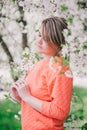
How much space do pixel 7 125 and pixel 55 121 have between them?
2.71ft

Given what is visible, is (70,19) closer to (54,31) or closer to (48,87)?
(54,31)

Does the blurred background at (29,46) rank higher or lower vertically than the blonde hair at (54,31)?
lower

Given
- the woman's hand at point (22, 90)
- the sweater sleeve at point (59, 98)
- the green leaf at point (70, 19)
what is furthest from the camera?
the green leaf at point (70, 19)

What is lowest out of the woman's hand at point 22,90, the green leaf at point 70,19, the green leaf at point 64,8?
the woman's hand at point 22,90

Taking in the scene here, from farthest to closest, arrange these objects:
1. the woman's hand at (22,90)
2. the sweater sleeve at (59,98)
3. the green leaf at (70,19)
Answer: the green leaf at (70,19)
the woman's hand at (22,90)
the sweater sleeve at (59,98)

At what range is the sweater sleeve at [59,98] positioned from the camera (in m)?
1.89

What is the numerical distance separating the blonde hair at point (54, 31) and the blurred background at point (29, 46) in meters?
0.37

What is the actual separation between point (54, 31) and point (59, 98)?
1.22 feet

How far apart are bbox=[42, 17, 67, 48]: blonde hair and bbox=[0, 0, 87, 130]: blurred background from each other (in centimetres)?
37

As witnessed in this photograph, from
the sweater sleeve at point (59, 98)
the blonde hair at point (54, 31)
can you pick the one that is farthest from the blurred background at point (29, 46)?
the sweater sleeve at point (59, 98)

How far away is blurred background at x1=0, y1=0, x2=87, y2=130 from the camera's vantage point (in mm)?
2488

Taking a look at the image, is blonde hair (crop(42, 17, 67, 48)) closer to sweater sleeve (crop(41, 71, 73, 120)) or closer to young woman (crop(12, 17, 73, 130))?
young woman (crop(12, 17, 73, 130))

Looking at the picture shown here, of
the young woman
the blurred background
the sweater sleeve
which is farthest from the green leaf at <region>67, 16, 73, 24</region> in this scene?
the sweater sleeve

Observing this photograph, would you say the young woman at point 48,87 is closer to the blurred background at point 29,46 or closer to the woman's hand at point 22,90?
the woman's hand at point 22,90
